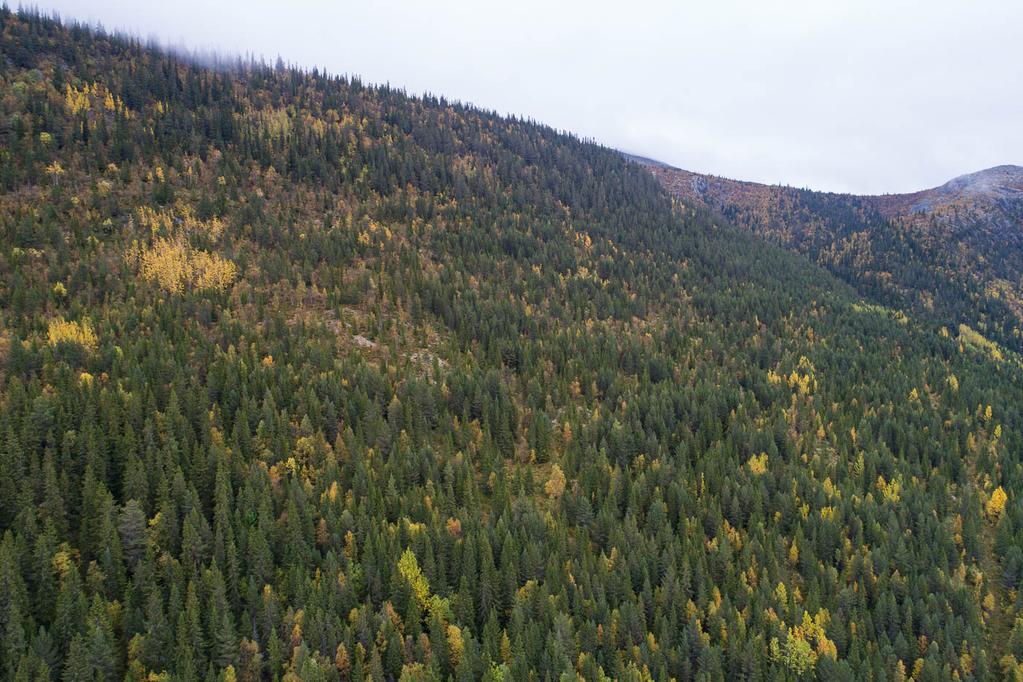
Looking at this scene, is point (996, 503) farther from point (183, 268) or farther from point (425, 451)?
point (183, 268)

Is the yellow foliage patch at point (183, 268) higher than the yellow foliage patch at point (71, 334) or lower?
higher

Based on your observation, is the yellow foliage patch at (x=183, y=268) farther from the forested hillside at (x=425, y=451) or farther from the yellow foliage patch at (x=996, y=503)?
the yellow foliage patch at (x=996, y=503)

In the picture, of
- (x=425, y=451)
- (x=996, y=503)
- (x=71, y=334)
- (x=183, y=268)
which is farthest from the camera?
(x=183, y=268)

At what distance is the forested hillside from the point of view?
3784 cm

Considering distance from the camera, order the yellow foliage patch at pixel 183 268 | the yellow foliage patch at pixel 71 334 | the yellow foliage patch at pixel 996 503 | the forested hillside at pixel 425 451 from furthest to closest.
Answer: the yellow foliage patch at pixel 183 268 → the yellow foliage patch at pixel 996 503 → the yellow foliage patch at pixel 71 334 → the forested hillside at pixel 425 451

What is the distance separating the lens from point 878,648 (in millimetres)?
41875

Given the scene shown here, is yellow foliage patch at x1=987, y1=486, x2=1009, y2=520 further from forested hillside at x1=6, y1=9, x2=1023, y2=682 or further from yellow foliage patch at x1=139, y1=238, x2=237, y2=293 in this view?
yellow foliage patch at x1=139, y1=238, x2=237, y2=293

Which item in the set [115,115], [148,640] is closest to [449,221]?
[115,115]

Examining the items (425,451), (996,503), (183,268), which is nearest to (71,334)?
(183,268)

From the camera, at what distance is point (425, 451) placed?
52.7 meters

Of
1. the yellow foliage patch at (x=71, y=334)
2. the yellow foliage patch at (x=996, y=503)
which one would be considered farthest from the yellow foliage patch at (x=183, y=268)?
the yellow foliage patch at (x=996, y=503)

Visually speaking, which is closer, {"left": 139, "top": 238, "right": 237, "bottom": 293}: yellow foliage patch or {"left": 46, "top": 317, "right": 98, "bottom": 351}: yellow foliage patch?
{"left": 46, "top": 317, "right": 98, "bottom": 351}: yellow foliage patch

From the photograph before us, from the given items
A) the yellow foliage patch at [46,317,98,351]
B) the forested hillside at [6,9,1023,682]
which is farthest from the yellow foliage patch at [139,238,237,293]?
the yellow foliage patch at [46,317,98,351]

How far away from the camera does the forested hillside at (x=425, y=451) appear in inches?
1490
